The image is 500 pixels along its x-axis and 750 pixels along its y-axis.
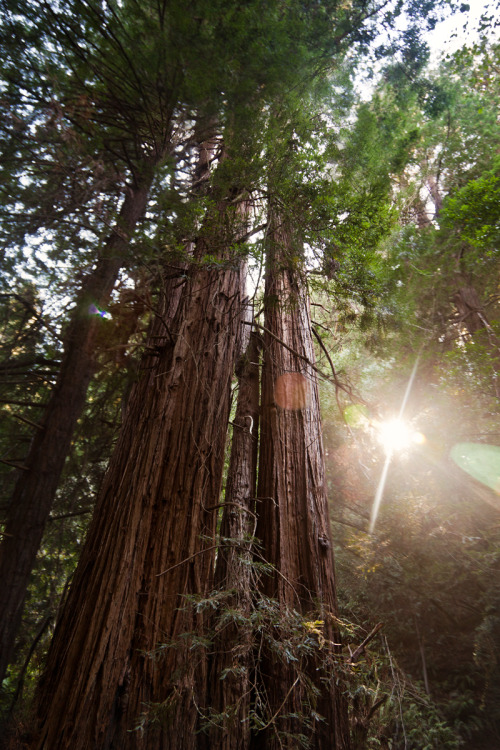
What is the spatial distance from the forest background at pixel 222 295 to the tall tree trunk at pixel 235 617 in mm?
20

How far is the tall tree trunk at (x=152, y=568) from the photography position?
201cm

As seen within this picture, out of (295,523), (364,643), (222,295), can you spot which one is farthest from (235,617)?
(222,295)

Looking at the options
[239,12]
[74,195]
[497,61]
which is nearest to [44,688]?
[74,195]

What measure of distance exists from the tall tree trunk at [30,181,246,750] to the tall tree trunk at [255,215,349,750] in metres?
0.52

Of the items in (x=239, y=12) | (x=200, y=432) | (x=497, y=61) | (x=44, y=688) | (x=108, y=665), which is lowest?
(x=44, y=688)

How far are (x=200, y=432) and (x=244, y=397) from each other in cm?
105

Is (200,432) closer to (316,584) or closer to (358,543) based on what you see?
(316,584)

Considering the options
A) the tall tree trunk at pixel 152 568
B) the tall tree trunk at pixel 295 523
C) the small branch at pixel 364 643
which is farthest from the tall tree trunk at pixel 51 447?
the small branch at pixel 364 643

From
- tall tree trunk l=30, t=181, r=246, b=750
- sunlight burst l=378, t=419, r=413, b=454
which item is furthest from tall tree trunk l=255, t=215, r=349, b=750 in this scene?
sunlight burst l=378, t=419, r=413, b=454

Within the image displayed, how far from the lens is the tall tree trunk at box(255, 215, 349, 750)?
2.27 m

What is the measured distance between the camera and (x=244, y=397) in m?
4.07

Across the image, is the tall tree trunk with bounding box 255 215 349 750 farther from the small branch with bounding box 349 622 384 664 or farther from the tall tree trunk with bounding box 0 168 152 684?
the tall tree trunk with bounding box 0 168 152 684

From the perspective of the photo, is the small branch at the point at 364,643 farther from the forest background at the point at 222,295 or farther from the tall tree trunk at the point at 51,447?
the tall tree trunk at the point at 51,447

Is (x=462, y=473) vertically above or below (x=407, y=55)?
below
